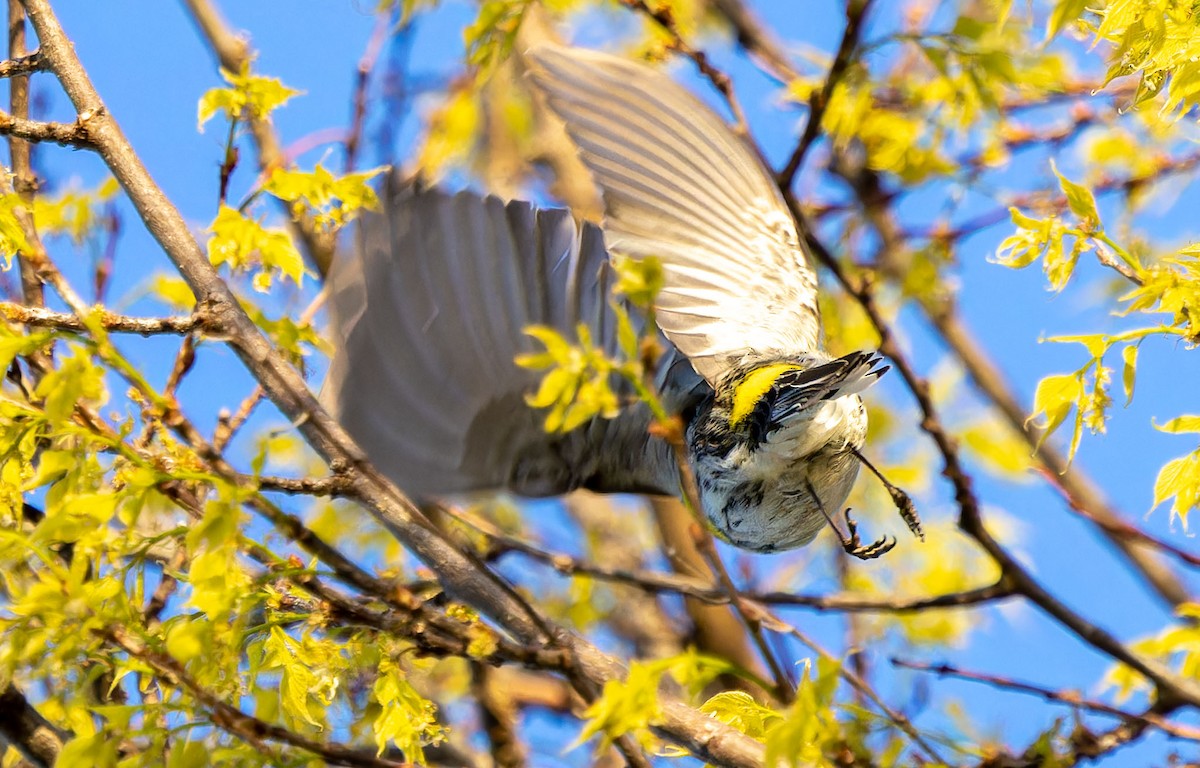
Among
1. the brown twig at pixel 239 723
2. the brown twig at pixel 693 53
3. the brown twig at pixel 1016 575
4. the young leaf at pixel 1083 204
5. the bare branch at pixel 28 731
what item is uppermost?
the brown twig at pixel 693 53

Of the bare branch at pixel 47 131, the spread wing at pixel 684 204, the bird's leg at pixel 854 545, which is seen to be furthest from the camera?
the spread wing at pixel 684 204

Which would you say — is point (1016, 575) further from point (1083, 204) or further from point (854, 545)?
point (854, 545)

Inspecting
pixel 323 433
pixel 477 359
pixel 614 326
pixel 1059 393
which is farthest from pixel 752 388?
pixel 323 433

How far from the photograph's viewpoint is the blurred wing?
2.70m

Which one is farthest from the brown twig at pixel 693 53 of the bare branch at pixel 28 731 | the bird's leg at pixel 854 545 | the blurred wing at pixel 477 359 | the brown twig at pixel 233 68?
the bare branch at pixel 28 731

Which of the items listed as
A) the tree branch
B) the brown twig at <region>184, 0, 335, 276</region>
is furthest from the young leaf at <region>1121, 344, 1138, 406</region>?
the brown twig at <region>184, 0, 335, 276</region>

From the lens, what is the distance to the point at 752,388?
8.86 ft

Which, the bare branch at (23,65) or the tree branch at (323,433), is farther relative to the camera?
the bare branch at (23,65)

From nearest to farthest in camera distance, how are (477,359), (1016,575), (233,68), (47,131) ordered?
(1016,575) → (47,131) → (477,359) → (233,68)

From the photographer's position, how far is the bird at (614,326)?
8.68ft

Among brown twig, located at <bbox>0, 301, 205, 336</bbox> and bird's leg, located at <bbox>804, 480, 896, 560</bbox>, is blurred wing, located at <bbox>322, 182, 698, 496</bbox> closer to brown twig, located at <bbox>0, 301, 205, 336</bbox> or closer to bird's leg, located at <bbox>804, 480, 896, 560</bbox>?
bird's leg, located at <bbox>804, 480, 896, 560</bbox>

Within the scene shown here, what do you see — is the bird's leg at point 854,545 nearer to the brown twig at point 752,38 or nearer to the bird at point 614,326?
the bird at point 614,326

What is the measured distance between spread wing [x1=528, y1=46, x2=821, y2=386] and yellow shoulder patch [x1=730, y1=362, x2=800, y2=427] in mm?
267

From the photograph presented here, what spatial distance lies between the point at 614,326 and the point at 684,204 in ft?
1.44
